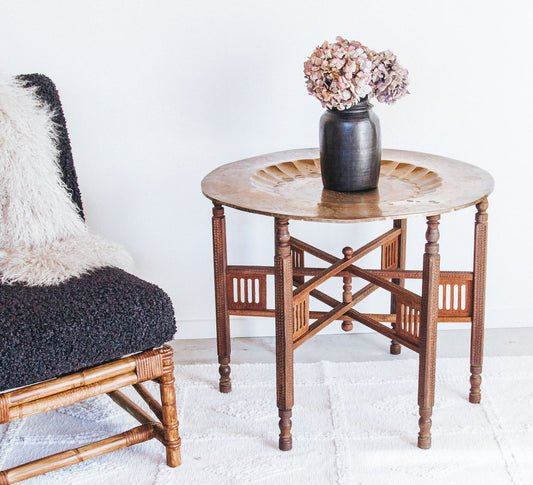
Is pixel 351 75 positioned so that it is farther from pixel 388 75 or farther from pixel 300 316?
pixel 300 316

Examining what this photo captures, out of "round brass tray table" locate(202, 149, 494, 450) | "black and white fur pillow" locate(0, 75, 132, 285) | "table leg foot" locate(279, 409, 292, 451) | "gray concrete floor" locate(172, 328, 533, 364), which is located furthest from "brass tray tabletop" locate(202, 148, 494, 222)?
"gray concrete floor" locate(172, 328, 533, 364)

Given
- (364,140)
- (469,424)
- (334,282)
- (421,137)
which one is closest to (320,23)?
(421,137)

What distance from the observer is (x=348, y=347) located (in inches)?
92.9

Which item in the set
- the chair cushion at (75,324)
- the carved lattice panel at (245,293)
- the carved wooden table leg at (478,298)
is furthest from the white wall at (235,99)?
the chair cushion at (75,324)

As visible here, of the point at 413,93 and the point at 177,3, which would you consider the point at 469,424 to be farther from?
the point at 177,3

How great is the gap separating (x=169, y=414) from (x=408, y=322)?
2.01ft

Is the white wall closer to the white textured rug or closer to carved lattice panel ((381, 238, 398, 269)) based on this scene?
carved lattice panel ((381, 238, 398, 269))

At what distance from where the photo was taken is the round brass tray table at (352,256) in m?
1.64

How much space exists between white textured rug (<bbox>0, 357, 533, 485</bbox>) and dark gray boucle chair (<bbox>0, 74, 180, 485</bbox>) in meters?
0.11

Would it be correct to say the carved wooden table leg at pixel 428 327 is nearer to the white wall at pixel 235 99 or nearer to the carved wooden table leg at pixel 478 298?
the carved wooden table leg at pixel 478 298

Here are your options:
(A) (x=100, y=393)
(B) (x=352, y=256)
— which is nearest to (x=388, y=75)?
(B) (x=352, y=256)

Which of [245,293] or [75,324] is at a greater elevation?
[75,324]

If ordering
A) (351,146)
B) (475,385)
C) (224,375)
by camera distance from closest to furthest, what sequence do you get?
(351,146)
(475,385)
(224,375)

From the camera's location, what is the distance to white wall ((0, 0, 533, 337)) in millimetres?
2191
